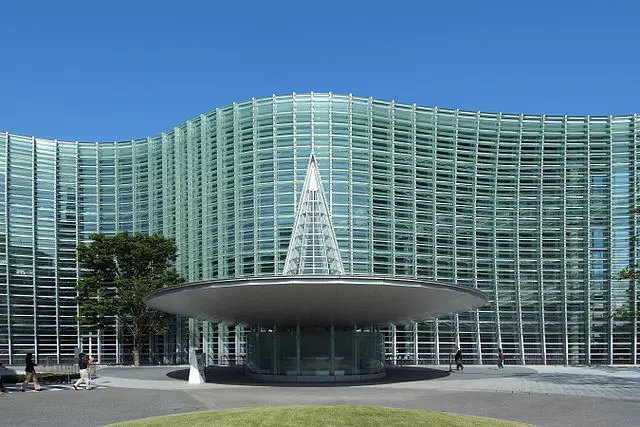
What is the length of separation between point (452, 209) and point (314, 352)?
27397mm

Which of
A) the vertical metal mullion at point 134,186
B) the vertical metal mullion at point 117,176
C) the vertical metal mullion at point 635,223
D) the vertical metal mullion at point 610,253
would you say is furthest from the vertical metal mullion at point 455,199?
the vertical metal mullion at point 117,176

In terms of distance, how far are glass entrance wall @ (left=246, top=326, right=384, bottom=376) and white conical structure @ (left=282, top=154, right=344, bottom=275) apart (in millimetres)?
13661

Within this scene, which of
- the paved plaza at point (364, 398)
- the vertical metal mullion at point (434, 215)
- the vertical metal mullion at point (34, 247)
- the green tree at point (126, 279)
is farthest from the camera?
the vertical metal mullion at point (34, 247)

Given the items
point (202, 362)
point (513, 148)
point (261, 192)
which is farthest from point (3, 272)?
point (513, 148)

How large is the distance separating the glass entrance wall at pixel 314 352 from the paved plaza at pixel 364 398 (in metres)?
1.77

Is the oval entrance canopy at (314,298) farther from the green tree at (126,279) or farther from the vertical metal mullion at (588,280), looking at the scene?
the vertical metal mullion at (588,280)

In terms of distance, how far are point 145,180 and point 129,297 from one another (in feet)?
59.3

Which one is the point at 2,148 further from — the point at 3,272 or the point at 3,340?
the point at 3,340

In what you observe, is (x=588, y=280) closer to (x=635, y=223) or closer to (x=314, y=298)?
(x=635, y=223)

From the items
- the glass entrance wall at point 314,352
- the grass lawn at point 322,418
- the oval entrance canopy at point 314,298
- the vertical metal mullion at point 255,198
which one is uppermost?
the vertical metal mullion at point 255,198

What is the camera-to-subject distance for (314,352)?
3531cm

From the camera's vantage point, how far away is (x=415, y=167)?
58625 millimetres

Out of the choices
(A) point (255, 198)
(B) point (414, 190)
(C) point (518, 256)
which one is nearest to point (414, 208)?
(B) point (414, 190)

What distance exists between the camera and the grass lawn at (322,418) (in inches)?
698
